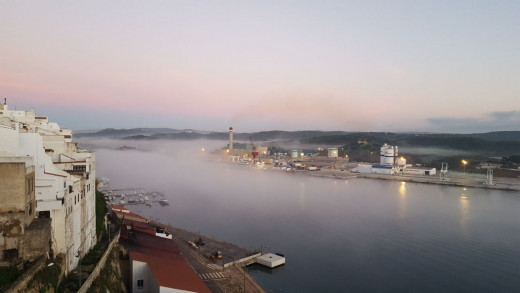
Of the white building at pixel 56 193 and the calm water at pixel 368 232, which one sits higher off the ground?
the white building at pixel 56 193

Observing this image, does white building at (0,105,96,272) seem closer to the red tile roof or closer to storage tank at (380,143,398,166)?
the red tile roof

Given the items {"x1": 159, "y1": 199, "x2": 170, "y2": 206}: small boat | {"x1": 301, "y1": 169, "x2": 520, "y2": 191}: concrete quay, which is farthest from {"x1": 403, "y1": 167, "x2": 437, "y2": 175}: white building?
{"x1": 159, "y1": 199, "x2": 170, "y2": 206}: small boat

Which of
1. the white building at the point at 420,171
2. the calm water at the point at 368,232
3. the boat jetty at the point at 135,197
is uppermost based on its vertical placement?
the white building at the point at 420,171

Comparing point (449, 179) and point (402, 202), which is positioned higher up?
point (449, 179)

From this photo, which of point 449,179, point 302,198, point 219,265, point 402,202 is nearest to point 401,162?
point 449,179

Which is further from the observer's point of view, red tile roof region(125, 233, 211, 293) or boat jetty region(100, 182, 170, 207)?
boat jetty region(100, 182, 170, 207)

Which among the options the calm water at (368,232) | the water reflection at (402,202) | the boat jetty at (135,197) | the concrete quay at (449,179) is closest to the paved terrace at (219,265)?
the calm water at (368,232)

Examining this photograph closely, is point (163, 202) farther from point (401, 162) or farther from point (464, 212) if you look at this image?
point (401, 162)

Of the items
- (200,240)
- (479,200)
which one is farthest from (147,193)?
(479,200)

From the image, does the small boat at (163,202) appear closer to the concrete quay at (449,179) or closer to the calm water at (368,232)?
the calm water at (368,232)
